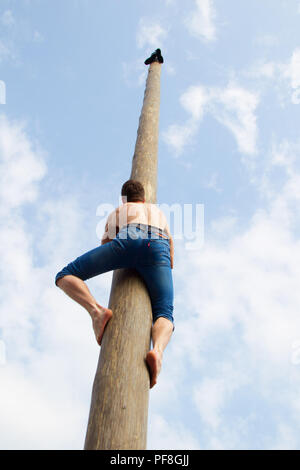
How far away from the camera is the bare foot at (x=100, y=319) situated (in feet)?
6.92

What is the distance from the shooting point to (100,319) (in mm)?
2127

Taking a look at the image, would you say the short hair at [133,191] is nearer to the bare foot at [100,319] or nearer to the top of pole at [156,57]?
the bare foot at [100,319]

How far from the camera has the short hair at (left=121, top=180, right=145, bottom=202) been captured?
9.39 feet

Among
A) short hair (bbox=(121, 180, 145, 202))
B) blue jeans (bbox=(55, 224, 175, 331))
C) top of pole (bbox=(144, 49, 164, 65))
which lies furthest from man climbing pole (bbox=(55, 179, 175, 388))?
top of pole (bbox=(144, 49, 164, 65))

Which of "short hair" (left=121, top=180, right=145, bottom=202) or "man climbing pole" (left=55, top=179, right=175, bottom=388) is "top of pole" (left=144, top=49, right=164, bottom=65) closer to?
"short hair" (left=121, top=180, right=145, bottom=202)

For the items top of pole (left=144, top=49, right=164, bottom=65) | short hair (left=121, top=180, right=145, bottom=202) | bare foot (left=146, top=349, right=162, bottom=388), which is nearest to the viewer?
bare foot (left=146, top=349, right=162, bottom=388)

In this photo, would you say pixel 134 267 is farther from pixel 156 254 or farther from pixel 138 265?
pixel 156 254

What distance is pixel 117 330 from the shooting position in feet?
6.58

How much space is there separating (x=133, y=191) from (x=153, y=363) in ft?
4.45

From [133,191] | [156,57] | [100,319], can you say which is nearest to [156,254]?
[100,319]

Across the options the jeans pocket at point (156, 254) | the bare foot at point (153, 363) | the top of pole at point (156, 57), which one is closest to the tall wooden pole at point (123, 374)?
the bare foot at point (153, 363)

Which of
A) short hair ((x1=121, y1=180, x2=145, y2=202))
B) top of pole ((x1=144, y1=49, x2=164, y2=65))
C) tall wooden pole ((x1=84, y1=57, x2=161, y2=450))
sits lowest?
tall wooden pole ((x1=84, y1=57, x2=161, y2=450))

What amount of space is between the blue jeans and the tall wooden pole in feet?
0.21
